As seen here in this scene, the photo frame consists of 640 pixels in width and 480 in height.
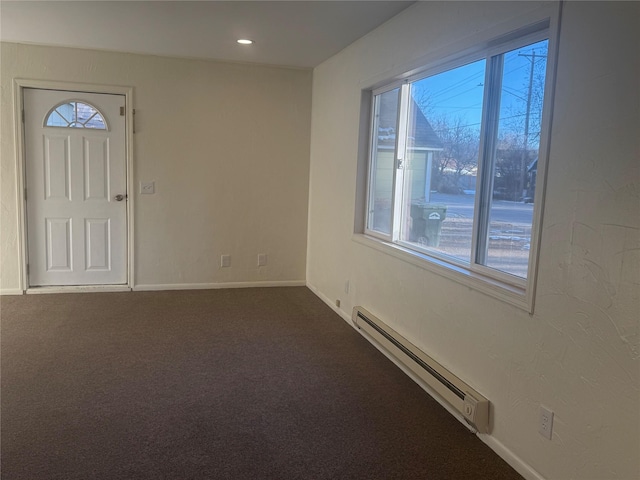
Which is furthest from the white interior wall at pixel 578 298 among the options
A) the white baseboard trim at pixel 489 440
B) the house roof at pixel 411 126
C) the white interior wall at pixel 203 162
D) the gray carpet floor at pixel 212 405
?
the white interior wall at pixel 203 162

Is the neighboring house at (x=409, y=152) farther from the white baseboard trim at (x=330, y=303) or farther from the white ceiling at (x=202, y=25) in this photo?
the white baseboard trim at (x=330, y=303)

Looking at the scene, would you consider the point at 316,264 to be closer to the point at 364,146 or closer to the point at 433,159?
the point at 364,146

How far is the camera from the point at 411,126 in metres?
3.74

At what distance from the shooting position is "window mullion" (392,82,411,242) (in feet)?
12.5

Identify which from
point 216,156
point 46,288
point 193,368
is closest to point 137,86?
point 216,156

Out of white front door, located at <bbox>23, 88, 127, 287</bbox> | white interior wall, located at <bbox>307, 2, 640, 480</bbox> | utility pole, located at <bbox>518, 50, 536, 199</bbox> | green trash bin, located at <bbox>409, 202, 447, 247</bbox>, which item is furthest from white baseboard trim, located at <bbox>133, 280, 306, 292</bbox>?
utility pole, located at <bbox>518, 50, 536, 199</bbox>

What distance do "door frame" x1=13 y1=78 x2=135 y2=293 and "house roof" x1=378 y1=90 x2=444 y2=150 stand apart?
2617 millimetres

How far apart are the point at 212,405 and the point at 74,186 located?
325cm

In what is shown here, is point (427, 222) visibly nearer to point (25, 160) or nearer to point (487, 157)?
point (487, 157)

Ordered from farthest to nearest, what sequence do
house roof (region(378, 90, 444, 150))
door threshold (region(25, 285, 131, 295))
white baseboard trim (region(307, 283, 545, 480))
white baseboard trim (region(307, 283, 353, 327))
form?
door threshold (region(25, 285, 131, 295)), white baseboard trim (region(307, 283, 353, 327)), house roof (region(378, 90, 444, 150)), white baseboard trim (region(307, 283, 545, 480))

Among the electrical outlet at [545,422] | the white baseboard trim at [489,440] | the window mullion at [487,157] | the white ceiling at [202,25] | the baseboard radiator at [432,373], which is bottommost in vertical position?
the white baseboard trim at [489,440]

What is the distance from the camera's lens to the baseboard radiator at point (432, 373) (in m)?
2.55

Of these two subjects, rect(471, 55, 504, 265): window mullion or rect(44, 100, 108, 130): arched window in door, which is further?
rect(44, 100, 108, 130): arched window in door

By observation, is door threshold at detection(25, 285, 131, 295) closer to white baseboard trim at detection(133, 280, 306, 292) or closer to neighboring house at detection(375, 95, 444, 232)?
white baseboard trim at detection(133, 280, 306, 292)
